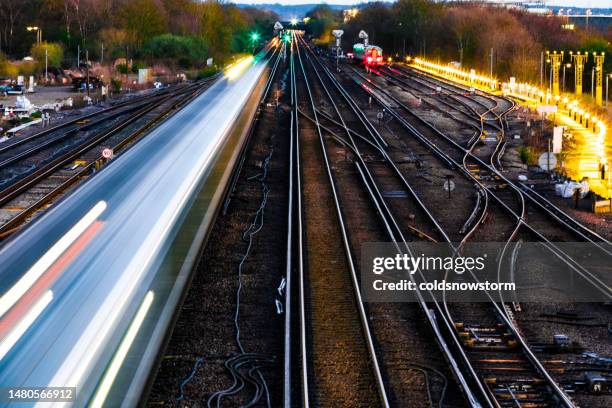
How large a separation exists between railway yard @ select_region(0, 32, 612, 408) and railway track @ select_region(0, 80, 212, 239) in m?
0.08

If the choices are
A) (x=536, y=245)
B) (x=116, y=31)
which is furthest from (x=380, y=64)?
(x=536, y=245)

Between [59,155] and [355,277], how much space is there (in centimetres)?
1187

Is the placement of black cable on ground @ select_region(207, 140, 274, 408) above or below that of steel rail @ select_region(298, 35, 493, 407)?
below

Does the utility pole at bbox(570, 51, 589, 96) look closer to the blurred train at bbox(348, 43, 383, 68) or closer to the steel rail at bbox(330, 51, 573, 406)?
the blurred train at bbox(348, 43, 383, 68)

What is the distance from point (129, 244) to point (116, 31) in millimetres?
51211

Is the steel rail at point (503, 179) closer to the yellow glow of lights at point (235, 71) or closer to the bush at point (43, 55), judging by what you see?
the yellow glow of lights at point (235, 71)

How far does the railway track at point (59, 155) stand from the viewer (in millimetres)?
14727

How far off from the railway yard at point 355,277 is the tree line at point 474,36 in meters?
31.9

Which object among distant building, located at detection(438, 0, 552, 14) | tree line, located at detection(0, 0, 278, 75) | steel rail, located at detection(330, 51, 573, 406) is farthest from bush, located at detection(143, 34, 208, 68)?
distant building, located at detection(438, 0, 552, 14)

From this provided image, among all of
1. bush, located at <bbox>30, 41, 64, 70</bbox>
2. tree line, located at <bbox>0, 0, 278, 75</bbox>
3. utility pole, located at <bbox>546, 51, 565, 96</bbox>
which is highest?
tree line, located at <bbox>0, 0, 278, 75</bbox>

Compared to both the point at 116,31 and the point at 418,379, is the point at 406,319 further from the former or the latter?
the point at 116,31

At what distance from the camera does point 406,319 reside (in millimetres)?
9445

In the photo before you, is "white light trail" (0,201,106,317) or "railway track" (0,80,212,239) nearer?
"white light trail" (0,201,106,317)

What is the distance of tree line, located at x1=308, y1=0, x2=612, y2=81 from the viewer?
179 feet
